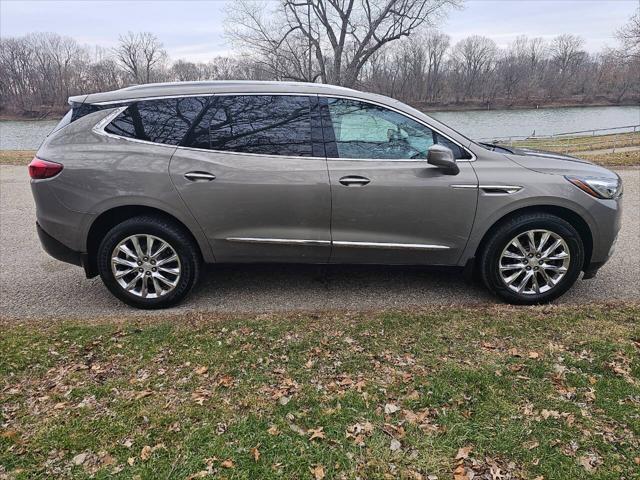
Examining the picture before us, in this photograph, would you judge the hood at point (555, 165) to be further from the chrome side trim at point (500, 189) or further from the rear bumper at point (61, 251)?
the rear bumper at point (61, 251)

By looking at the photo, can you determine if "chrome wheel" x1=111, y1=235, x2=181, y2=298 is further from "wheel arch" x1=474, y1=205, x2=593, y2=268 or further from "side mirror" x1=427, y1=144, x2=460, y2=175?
"wheel arch" x1=474, y1=205, x2=593, y2=268

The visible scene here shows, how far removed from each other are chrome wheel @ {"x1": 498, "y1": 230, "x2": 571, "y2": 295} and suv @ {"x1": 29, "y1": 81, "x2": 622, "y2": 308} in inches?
0.5

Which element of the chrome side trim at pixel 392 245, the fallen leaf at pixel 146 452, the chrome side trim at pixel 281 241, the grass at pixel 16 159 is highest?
the grass at pixel 16 159

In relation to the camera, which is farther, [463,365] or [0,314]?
[0,314]

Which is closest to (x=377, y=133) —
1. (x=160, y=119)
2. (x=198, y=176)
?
(x=198, y=176)

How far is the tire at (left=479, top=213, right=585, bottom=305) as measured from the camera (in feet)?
12.5

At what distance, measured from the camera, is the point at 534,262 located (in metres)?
3.88

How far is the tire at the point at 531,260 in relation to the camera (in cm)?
380

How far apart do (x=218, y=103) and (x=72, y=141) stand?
4.08 ft

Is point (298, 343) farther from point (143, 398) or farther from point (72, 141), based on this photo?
point (72, 141)

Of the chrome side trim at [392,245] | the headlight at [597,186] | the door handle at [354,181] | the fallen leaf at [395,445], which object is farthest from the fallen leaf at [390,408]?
the headlight at [597,186]

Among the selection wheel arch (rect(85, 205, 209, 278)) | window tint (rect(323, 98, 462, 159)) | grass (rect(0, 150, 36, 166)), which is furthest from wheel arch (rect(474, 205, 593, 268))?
grass (rect(0, 150, 36, 166))

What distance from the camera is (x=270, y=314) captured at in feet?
12.6

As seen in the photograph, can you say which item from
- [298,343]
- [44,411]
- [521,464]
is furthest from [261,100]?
[521,464]
